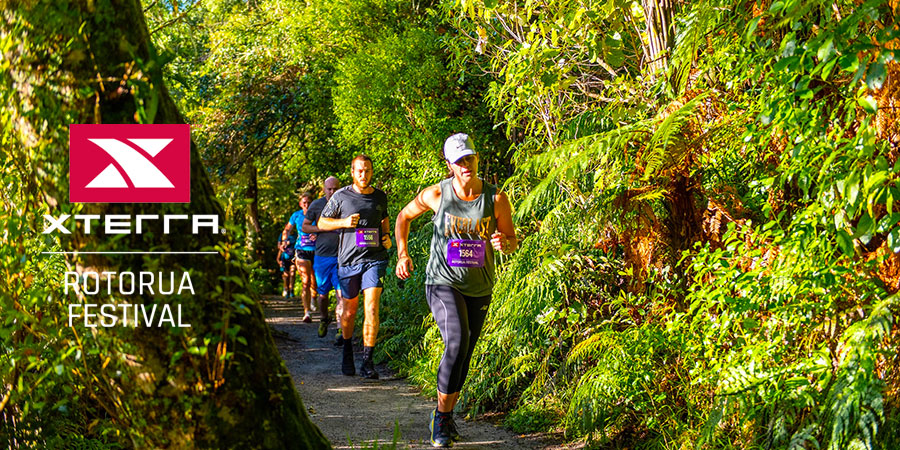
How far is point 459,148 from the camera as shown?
5.51 m

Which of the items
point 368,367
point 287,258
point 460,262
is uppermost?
point 460,262

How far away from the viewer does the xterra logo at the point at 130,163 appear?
306 cm

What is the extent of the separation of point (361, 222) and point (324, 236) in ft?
6.19

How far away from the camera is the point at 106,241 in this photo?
2975 millimetres

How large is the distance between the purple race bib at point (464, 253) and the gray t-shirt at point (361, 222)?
9.11 ft

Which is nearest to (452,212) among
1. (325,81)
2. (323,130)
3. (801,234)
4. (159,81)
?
(801,234)

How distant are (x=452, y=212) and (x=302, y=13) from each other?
8.04 meters

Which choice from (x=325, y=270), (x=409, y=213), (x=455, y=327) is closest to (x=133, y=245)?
(x=455, y=327)

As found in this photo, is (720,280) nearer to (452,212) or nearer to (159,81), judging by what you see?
(452,212)

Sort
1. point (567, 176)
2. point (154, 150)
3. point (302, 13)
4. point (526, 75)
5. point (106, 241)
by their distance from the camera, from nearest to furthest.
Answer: point (106, 241) → point (154, 150) → point (567, 176) → point (526, 75) → point (302, 13)

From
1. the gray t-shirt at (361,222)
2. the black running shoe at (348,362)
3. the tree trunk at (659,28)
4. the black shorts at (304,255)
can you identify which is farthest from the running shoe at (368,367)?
the black shorts at (304,255)

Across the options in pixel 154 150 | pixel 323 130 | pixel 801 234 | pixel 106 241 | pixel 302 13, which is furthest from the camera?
pixel 323 130

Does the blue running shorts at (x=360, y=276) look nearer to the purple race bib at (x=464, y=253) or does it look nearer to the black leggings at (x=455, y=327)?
the black leggings at (x=455, y=327)

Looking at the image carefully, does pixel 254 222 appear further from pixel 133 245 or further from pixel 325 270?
pixel 133 245
